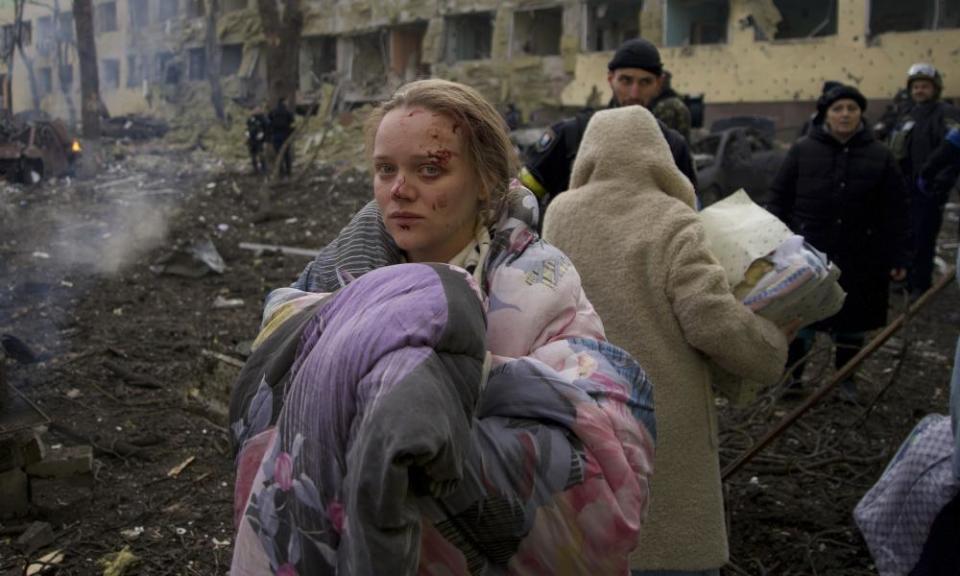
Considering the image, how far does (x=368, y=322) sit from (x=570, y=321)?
42 centimetres

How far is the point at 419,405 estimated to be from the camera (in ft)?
3.47

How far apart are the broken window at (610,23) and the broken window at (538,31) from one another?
1.85 metres

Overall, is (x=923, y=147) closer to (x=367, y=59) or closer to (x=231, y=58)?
(x=367, y=59)

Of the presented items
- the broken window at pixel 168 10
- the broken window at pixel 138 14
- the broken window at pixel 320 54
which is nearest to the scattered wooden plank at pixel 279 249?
the broken window at pixel 138 14

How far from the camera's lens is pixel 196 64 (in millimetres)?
42844

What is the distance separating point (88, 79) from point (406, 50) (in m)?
18.0

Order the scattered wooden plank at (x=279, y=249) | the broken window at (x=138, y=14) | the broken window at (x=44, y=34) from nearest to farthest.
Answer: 1. the scattered wooden plank at (x=279, y=249)
2. the broken window at (x=44, y=34)
3. the broken window at (x=138, y=14)

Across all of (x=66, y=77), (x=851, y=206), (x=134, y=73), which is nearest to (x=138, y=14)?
(x=134, y=73)

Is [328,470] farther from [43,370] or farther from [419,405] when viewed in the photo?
[43,370]

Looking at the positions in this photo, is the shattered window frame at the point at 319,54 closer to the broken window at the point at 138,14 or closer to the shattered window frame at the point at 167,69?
the shattered window frame at the point at 167,69

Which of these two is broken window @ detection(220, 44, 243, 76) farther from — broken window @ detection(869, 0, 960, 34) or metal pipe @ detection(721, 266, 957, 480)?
metal pipe @ detection(721, 266, 957, 480)

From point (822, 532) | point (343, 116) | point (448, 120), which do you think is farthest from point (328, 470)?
point (343, 116)

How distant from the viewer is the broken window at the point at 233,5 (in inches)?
1651

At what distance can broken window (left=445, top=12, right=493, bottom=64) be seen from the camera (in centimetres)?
3419
